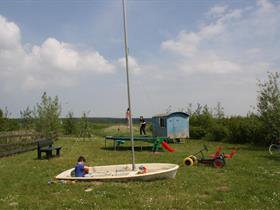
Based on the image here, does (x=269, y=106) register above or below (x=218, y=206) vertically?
above

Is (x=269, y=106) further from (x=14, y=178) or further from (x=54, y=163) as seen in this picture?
(x=14, y=178)

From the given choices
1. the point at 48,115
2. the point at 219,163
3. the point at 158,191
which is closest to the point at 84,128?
the point at 48,115

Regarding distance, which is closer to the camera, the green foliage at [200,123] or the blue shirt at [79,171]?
the blue shirt at [79,171]

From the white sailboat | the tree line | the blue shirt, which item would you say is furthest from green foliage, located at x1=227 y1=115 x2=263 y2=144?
the blue shirt

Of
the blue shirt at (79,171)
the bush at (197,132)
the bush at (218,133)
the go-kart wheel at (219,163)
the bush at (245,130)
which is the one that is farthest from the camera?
the bush at (197,132)

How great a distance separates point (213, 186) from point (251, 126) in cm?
1959

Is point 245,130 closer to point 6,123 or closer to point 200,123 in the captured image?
point 200,123

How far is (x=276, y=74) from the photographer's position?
23.9 m

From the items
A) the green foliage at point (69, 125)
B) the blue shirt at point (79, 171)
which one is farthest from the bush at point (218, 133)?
the blue shirt at point (79, 171)

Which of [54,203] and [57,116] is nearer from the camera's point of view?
[54,203]

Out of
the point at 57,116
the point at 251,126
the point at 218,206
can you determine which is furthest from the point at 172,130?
the point at 218,206

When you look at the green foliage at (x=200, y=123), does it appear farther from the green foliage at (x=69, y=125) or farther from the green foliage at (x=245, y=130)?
the green foliage at (x=69, y=125)

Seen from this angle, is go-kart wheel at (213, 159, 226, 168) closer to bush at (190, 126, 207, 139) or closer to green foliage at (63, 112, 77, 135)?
bush at (190, 126, 207, 139)

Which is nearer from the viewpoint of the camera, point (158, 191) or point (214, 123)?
point (158, 191)
